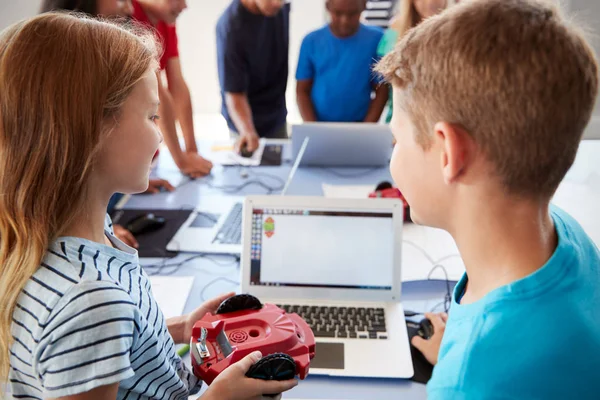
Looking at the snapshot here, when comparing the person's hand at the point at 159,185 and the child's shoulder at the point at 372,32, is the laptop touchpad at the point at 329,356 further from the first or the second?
the child's shoulder at the point at 372,32

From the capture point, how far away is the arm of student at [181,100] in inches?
88.1

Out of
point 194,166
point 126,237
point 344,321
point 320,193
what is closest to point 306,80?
point 194,166

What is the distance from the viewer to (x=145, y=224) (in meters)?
1.57

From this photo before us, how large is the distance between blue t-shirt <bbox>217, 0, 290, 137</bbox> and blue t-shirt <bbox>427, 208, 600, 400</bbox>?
2115 millimetres

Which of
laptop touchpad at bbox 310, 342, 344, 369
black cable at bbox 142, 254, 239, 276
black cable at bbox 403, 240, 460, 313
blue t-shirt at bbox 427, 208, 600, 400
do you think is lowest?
black cable at bbox 142, 254, 239, 276

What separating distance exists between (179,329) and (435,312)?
0.60m

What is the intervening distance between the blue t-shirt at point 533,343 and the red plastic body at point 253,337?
12.1 inches

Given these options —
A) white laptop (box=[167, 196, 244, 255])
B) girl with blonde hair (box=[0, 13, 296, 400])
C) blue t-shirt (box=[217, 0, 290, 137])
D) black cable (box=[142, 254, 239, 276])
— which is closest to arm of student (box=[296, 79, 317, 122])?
blue t-shirt (box=[217, 0, 290, 137])

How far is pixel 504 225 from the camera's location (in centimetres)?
63

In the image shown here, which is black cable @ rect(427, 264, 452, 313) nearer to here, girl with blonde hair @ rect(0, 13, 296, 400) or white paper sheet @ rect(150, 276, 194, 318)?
white paper sheet @ rect(150, 276, 194, 318)

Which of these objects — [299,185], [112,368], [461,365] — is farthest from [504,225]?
[299,185]

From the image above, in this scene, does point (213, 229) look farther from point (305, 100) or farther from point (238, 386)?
point (305, 100)

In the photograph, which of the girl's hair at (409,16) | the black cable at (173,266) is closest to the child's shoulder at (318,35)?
the girl's hair at (409,16)

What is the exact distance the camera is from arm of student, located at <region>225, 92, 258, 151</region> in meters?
2.31
